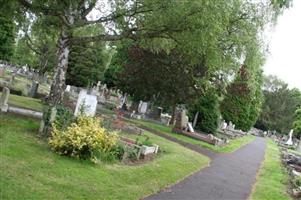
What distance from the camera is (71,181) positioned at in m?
9.43

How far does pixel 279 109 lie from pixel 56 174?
108 metres

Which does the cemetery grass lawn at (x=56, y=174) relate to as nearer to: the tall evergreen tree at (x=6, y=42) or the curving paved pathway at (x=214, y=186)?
the curving paved pathway at (x=214, y=186)

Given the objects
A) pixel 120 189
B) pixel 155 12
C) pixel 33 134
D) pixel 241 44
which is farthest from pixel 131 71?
pixel 120 189

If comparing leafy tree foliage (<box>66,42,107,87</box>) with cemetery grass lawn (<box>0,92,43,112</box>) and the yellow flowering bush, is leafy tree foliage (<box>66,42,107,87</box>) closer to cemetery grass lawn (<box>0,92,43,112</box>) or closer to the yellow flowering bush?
cemetery grass lawn (<box>0,92,43,112</box>)

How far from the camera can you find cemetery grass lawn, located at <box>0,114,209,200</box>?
8.27 metres

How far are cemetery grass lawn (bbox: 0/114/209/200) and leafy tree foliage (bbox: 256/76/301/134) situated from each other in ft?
333

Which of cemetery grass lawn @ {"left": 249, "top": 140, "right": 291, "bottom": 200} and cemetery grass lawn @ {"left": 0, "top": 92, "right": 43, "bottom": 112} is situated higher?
cemetery grass lawn @ {"left": 0, "top": 92, "right": 43, "bottom": 112}

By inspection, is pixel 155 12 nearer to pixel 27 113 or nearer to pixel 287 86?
pixel 27 113

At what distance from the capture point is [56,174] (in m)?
9.58

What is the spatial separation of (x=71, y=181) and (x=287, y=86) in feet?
376

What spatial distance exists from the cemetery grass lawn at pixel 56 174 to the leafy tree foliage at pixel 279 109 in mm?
101359

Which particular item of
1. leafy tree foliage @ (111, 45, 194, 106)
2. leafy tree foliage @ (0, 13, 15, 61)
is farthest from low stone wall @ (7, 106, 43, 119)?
leafy tree foliage @ (0, 13, 15, 61)

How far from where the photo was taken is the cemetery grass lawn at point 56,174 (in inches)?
325

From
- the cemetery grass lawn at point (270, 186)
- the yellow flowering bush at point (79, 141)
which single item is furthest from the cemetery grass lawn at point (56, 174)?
the cemetery grass lawn at point (270, 186)
